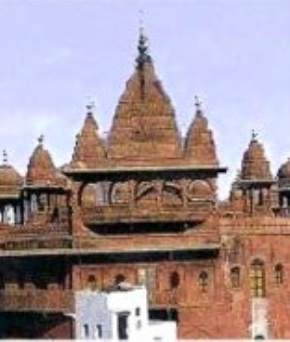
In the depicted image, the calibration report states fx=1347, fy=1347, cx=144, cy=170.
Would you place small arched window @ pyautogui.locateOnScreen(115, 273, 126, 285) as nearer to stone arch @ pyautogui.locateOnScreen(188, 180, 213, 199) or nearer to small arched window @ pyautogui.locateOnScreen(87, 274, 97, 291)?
small arched window @ pyautogui.locateOnScreen(87, 274, 97, 291)

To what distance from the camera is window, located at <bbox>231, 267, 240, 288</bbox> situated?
42.7m

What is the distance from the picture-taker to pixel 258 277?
4306 centimetres

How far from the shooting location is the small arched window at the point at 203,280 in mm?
42094

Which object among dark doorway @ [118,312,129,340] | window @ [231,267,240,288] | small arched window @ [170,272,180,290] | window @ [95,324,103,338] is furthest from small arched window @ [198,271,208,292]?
window @ [95,324,103,338]

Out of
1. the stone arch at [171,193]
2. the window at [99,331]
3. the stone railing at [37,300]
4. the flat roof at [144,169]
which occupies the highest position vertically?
the flat roof at [144,169]

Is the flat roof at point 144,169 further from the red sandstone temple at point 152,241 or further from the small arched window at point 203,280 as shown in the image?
the small arched window at point 203,280

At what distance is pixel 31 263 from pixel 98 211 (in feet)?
9.51

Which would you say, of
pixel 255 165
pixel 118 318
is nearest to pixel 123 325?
pixel 118 318

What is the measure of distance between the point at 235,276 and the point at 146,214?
353cm

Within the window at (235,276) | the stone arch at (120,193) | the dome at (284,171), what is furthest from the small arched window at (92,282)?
the dome at (284,171)

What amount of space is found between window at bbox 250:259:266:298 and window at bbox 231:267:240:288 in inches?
18.4

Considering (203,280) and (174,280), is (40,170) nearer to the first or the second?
(174,280)

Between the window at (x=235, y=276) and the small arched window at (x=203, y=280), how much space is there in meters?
1.02

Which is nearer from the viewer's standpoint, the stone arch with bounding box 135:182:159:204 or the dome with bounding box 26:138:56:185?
the stone arch with bounding box 135:182:159:204
